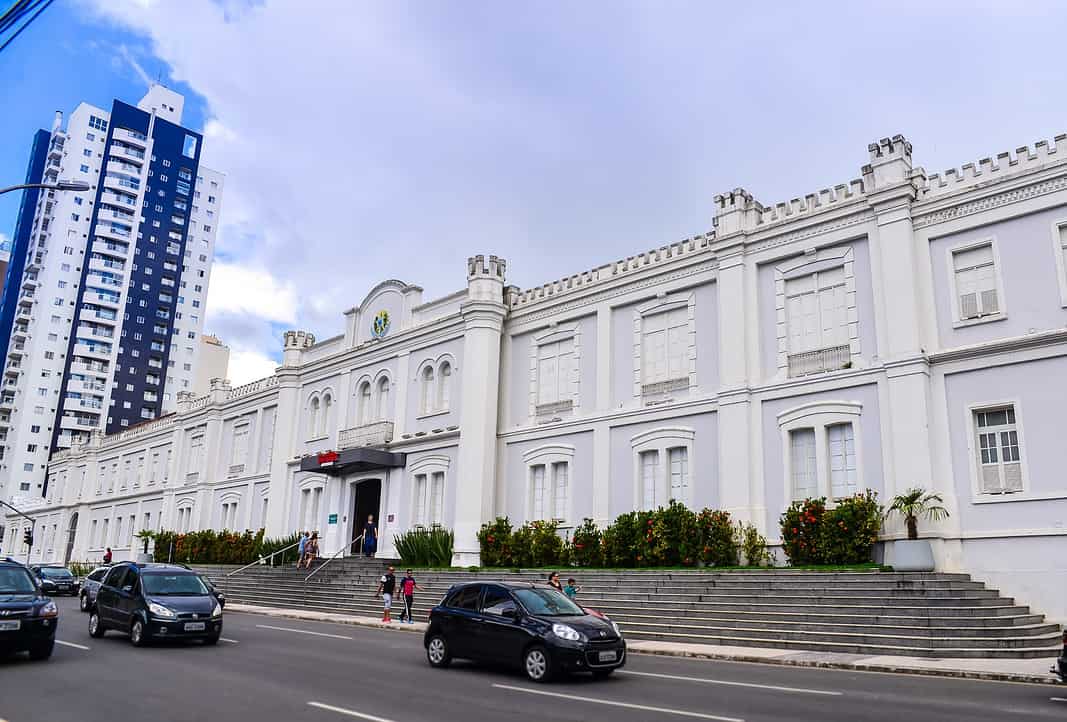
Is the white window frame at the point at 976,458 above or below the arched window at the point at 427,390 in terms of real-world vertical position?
below

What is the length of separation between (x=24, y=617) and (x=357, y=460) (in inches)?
753

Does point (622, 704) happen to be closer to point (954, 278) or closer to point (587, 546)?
point (587, 546)

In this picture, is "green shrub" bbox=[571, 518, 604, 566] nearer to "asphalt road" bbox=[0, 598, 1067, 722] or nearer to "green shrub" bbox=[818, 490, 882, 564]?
"green shrub" bbox=[818, 490, 882, 564]

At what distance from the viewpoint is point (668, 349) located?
2595 cm

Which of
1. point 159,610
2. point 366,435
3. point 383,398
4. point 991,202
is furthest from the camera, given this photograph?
point 383,398

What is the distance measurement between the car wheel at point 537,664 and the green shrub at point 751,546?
425 inches

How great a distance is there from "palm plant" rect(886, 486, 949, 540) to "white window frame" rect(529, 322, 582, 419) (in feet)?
37.9

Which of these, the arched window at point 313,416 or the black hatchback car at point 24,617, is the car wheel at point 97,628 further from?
the arched window at point 313,416

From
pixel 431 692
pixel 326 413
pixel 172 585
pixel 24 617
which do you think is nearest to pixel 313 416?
pixel 326 413

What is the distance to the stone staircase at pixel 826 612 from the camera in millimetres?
15047

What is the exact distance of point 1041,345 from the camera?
18312mm

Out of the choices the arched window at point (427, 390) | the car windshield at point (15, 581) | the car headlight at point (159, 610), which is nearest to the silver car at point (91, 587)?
the car headlight at point (159, 610)

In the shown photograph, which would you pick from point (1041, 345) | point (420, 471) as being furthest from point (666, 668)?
point (420, 471)

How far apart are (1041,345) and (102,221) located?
89537mm
